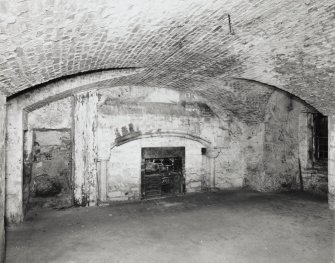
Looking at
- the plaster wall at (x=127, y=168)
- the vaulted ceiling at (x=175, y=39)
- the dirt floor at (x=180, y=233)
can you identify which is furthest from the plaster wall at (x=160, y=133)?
the vaulted ceiling at (x=175, y=39)

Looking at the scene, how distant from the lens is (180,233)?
15.8 feet

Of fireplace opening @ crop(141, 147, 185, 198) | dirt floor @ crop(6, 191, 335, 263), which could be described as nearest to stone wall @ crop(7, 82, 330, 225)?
fireplace opening @ crop(141, 147, 185, 198)

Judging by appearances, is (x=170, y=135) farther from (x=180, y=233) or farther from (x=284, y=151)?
(x=284, y=151)

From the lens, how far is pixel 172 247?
4238 millimetres

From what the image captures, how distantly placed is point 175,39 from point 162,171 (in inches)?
175

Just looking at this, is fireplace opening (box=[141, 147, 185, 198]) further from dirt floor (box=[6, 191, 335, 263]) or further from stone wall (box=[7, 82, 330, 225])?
dirt floor (box=[6, 191, 335, 263])

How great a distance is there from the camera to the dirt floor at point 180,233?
3967 mm

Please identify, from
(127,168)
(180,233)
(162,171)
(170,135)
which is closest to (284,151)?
(170,135)

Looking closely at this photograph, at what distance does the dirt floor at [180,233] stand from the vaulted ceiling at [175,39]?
2.58m

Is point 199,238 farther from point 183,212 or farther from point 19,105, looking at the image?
point 19,105

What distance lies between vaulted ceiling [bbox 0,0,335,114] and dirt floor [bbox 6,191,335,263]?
2.58 m

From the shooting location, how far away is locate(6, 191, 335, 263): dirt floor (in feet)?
13.0

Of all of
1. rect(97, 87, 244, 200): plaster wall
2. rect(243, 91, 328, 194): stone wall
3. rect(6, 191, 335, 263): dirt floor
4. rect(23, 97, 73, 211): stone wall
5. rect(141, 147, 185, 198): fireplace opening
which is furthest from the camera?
rect(243, 91, 328, 194): stone wall

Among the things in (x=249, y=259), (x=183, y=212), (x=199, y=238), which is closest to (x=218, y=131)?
(x=183, y=212)
